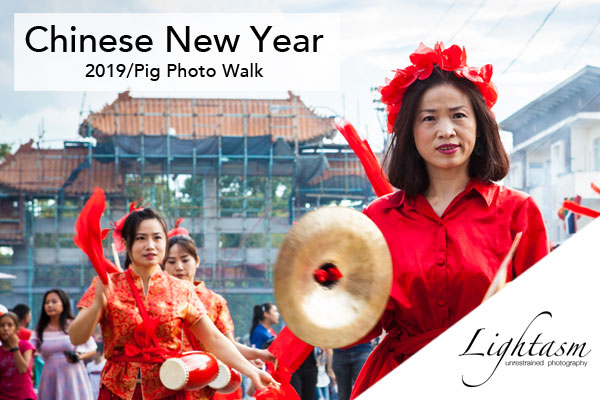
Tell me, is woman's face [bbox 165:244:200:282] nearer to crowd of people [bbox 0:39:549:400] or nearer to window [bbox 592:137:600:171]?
crowd of people [bbox 0:39:549:400]

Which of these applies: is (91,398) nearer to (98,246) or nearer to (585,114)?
(98,246)

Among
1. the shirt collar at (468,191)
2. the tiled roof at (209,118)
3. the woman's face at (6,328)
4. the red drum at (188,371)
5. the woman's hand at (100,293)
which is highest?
the tiled roof at (209,118)

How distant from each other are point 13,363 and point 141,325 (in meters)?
3.50

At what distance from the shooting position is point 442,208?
205cm

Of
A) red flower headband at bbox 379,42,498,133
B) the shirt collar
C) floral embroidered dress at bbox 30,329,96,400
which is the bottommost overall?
floral embroidered dress at bbox 30,329,96,400

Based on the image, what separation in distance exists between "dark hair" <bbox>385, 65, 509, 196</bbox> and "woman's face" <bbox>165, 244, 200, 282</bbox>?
2755 millimetres

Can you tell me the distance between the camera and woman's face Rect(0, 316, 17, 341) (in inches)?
254

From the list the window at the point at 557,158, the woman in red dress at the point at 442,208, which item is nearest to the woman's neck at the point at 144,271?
the woman in red dress at the point at 442,208

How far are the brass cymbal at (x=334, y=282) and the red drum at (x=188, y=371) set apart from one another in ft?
5.17

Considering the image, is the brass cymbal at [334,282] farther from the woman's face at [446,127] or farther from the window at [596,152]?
the window at [596,152]

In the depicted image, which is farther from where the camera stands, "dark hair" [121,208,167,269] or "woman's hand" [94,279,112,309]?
"dark hair" [121,208,167,269]

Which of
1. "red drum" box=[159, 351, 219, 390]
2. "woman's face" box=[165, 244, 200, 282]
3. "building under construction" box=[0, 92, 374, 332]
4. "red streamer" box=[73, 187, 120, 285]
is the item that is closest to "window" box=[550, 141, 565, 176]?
"building under construction" box=[0, 92, 374, 332]

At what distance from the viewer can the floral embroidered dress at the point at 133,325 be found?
3348mm

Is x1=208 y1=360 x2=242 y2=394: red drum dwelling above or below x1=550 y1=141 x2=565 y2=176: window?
below
